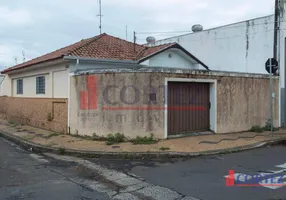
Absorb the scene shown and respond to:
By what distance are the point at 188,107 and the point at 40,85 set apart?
26.6ft

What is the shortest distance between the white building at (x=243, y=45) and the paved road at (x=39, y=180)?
38.2ft

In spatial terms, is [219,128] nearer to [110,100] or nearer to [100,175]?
[110,100]

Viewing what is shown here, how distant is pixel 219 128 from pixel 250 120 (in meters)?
1.97

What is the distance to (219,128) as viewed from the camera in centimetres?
1179

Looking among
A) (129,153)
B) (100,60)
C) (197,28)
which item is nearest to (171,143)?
(129,153)

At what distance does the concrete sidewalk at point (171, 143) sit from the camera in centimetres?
895

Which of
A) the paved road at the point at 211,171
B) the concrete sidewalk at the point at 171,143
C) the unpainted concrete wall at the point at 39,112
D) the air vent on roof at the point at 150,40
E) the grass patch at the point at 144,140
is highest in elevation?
the air vent on roof at the point at 150,40

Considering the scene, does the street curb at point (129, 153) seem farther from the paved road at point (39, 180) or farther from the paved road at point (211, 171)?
the paved road at point (39, 180)

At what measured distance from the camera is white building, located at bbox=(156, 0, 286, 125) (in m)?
14.7

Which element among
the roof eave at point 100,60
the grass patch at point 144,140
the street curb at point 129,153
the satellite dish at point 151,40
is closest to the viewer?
the street curb at point 129,153

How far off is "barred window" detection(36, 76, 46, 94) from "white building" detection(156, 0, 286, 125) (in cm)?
1002

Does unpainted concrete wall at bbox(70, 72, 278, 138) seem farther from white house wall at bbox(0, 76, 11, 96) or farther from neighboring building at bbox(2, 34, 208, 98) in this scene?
white house wall at bbox(0, 76, 11, 96)

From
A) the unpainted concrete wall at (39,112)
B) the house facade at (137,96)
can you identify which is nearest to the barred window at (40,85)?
the house facade at (137,96)

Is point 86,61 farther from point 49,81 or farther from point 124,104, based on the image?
point 124,104
